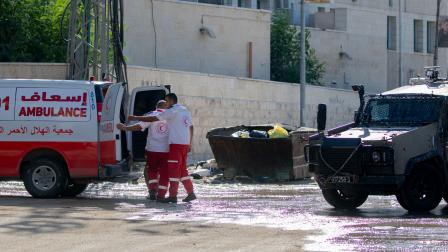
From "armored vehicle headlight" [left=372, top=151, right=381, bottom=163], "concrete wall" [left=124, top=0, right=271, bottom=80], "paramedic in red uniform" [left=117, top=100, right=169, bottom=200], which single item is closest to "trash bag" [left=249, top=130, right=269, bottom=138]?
"paramedic in red uniform" [left=117, top=100, right=169, bottom=200]

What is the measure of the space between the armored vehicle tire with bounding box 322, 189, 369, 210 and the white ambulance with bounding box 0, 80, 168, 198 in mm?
3780

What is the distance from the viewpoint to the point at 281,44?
5572 centimetres

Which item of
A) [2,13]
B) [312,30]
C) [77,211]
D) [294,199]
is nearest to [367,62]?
[312,30]

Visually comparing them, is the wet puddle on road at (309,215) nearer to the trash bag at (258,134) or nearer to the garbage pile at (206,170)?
the trash bag at (258,134)

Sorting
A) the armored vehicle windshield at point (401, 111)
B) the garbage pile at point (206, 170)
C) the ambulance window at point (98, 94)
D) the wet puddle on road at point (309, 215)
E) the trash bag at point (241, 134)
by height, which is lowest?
the garbage pile at point (206, 170)

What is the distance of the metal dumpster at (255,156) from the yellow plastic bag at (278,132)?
29cm

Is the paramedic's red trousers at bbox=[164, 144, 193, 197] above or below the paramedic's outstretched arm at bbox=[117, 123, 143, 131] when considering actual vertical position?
below

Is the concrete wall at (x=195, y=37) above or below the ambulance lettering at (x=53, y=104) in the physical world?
above

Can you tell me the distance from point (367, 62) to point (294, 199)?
40563 millimetres

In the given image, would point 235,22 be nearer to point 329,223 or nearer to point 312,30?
point 312,30

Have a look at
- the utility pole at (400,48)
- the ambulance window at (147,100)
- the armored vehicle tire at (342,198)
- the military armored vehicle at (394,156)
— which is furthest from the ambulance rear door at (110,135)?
→ the utility pole at (400,48)

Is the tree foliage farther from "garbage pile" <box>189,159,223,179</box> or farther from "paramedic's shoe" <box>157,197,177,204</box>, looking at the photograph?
"paramedic's shoe" <box>157,197,177,204</box>

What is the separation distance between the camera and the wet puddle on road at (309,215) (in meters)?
13.4

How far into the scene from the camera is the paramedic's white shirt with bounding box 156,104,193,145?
18641mm
